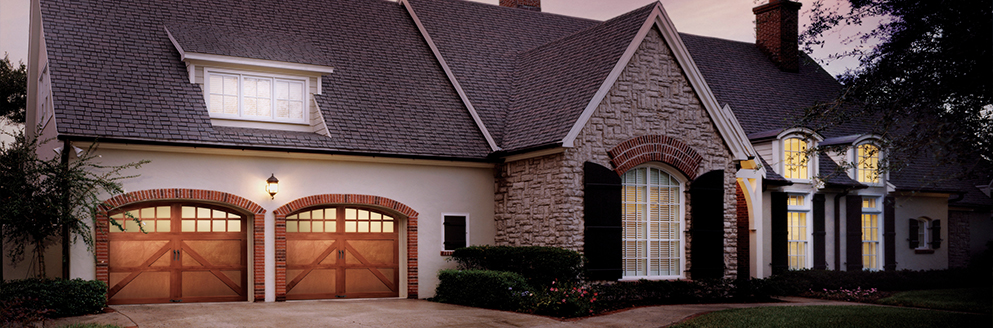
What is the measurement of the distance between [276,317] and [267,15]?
882 cm

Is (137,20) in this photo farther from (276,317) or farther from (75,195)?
(276,317)

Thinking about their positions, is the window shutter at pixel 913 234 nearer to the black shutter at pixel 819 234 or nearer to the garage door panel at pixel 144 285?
the black shutter at pixel 819 234

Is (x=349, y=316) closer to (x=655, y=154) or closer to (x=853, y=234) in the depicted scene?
(x=655, y=154)

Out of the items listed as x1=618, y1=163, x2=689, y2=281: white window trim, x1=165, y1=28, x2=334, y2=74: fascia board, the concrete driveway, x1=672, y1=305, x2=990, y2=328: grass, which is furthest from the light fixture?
x1=672, y1=305, x2=990, y2=328: grass

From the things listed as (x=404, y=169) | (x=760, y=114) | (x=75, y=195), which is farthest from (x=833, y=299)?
(x=75, y=195)

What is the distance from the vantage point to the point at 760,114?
22.9 meters

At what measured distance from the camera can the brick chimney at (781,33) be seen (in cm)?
2648

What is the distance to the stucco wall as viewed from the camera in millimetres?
15070

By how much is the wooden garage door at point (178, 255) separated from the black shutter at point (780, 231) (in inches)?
499

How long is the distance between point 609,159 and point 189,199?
816 cm

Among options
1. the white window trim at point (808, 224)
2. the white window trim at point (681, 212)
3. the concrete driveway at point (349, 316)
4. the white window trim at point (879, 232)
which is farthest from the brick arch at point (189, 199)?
the white window trim at point (879, 232)

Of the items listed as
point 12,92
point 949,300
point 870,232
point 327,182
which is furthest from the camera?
point 12,92

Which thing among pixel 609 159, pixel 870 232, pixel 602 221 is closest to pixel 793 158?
pixel 870 232

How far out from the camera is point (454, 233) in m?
17.9
